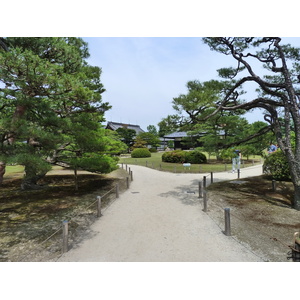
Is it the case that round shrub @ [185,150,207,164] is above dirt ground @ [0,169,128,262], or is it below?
above

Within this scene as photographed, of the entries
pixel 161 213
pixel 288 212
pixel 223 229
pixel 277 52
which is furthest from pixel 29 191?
pixel 277 52

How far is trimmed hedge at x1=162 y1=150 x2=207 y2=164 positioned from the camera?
21.4m

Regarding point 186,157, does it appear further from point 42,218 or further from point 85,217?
point 42,218

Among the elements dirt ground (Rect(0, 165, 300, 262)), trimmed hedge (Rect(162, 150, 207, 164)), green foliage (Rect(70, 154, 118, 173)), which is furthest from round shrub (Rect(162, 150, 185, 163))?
green foliage (Rect(70, 154, 118, 173))

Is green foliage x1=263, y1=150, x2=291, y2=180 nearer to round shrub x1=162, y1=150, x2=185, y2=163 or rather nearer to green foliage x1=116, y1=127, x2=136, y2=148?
round shrub x1=162, y1=150, x2=185, y2=163

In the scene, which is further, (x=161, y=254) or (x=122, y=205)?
(x=122, y=205)

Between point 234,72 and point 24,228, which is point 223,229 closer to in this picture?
point 24,228

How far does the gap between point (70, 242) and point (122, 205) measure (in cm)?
322

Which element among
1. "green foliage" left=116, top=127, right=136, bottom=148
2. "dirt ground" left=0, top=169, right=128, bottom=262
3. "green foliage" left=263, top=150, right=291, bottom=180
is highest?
"green foliage" left=116, top=127, right=136, bottom=148

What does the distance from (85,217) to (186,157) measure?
54.4 feet

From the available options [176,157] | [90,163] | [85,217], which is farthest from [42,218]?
[176,157]

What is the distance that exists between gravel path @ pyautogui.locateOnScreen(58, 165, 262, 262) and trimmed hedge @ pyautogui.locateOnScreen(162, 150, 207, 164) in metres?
13.7

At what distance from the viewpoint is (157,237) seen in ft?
16.4

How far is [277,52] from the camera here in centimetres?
812
